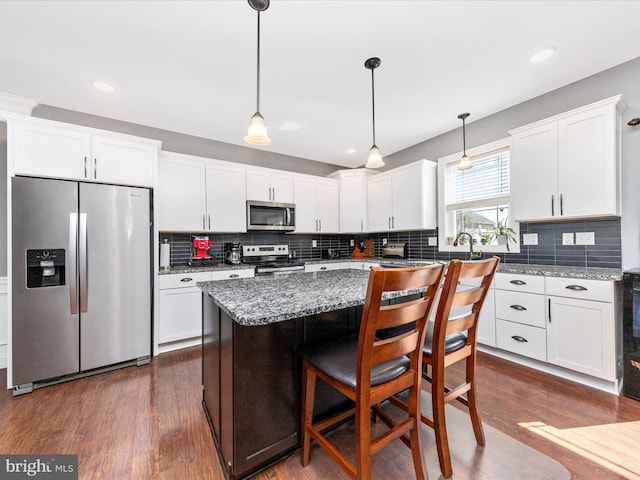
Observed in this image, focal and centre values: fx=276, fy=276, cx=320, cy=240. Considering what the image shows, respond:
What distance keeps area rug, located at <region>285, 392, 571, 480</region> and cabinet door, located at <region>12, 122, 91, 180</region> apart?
2.89 metres

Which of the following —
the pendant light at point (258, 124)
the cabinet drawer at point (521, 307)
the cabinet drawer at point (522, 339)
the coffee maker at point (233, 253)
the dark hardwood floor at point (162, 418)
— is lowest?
the dark hardwood floor at point (162, 418)

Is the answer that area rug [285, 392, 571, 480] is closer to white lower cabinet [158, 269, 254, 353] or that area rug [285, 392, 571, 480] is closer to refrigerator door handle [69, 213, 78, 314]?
white lower cabinet [158, 269, 254, 353]

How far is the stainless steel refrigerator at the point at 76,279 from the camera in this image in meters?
2.17

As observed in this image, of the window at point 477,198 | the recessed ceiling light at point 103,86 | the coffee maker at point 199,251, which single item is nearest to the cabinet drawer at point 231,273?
the coffee maker at point 199,251

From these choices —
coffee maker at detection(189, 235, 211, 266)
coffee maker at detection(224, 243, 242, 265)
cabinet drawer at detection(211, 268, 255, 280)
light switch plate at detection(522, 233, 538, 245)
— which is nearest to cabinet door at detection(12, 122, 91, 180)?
coffee maker at detection(189, 235, 211, 266)

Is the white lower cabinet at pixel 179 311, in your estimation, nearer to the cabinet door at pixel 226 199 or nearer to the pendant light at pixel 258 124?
the cabinet door at pixel 226 199

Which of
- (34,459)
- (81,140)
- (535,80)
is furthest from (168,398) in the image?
(535,80)

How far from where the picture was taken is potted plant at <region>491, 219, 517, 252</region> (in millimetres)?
3062

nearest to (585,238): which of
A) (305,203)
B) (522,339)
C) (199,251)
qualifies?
(522,339)

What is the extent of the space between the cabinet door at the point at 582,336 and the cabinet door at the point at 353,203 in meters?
2.68

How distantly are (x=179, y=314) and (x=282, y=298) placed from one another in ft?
7.28

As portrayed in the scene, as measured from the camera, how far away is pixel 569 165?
2439 millimetres

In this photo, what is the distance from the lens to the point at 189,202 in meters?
3.33

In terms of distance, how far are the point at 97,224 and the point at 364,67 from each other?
8.77 feet
